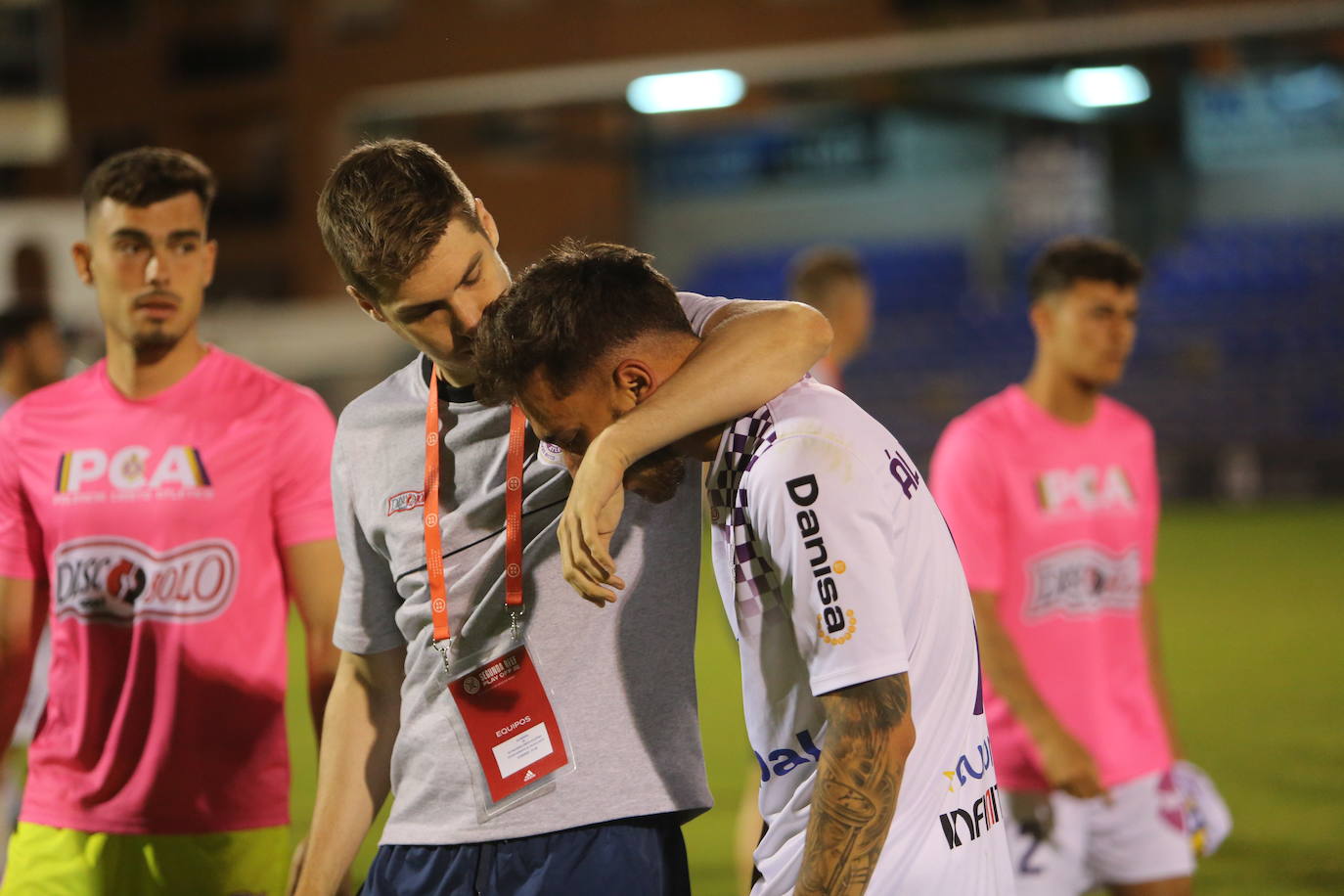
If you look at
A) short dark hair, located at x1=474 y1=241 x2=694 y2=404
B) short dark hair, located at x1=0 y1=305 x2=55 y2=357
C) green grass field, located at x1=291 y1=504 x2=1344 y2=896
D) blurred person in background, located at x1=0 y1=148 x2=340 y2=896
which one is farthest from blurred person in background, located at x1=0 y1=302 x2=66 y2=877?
short dark hair, located at x1=474 y1=241 x2=694 y2=404

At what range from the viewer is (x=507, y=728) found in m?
2.52

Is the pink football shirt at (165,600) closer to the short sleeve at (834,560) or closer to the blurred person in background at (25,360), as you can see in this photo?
the short sleeve at (834,560)

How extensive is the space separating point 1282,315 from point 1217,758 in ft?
62.9

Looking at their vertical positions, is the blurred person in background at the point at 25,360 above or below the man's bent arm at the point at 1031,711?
above

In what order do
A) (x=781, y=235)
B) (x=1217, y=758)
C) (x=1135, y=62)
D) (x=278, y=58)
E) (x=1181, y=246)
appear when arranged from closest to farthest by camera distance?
1. (x=1217, y=758)
2. (x=1135, y=62)
3. (x=1181, y=246)
4. (x=781, y=235)
5. (x=278, y=58)

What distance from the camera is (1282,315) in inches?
1022

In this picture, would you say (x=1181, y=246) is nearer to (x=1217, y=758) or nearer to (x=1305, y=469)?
(x=1305, y=469)

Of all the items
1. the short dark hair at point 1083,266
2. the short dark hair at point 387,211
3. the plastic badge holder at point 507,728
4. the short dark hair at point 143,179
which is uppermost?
the short dark hair at point 143,179

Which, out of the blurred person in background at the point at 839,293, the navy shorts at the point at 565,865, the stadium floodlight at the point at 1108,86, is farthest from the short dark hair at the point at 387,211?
the stadium floodlight at the point at 1108,86

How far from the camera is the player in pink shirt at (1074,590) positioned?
4207mm

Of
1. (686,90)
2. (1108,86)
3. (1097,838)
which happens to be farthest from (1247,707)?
(1108,86)

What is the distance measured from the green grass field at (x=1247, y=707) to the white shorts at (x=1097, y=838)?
87.2 inches

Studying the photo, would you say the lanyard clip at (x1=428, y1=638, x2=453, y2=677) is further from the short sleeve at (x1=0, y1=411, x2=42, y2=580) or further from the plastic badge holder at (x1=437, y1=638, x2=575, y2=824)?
the short sleeve at (x1=0, y1=411, x2=42, y2=580)

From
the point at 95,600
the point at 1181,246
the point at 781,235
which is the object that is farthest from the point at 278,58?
the point at 95,600
